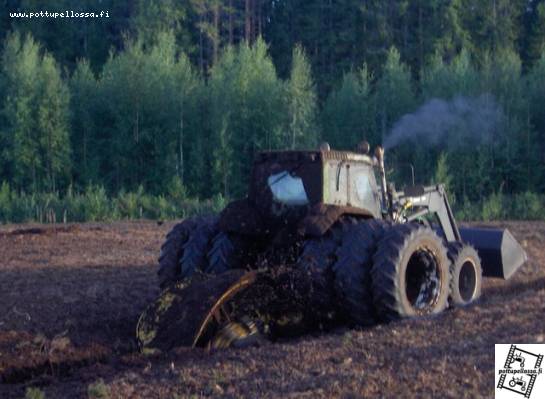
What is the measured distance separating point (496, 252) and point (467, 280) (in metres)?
1.64

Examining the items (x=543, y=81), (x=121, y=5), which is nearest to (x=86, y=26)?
(x=121, y=5)

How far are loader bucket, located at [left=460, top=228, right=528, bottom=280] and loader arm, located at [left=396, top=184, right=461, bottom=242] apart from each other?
2.64 feet

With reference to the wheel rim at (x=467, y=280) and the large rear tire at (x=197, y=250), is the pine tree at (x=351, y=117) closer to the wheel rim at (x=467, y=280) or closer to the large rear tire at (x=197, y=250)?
the wheel rim at (x=467, y=280)

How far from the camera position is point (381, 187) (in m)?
10.7

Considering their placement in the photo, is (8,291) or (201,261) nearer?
(201,261)

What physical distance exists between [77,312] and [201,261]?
5.67 feet

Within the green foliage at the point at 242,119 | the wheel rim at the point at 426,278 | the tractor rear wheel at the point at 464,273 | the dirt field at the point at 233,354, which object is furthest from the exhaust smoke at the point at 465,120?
the wheel rim at the point at 426,278

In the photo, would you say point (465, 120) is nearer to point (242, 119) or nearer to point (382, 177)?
point (242, 119)

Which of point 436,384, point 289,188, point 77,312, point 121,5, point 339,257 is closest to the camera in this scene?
point 436,384

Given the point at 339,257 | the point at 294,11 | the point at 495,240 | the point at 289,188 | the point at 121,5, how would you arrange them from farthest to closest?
the point at 294,11 → the point at 121,5 → the point at 495,240 → the point at 289,188 → the point at 339,257

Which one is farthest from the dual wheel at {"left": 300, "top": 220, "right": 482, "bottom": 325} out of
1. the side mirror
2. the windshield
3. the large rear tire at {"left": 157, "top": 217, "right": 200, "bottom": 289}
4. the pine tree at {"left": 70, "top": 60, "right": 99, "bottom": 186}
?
the pine tree at {"left": 70, "top": 60, "right": 99, "bottom": 186}

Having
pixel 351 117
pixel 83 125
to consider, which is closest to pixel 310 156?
pixel 351 117

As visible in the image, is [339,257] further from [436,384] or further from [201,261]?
[436,384]

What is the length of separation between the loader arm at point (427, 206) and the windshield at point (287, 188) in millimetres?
1806
